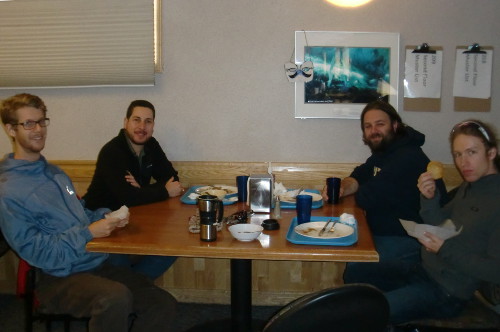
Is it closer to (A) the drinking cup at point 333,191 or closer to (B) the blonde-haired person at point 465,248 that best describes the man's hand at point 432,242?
(B) the blonde-haired person at point 465,248

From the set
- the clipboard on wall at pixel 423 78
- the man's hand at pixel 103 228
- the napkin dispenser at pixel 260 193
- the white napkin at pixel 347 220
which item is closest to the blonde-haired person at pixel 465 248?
the white napkin at pixel 347 220

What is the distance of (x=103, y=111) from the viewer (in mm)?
3285

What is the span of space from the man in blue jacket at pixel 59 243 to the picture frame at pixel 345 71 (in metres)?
1.64

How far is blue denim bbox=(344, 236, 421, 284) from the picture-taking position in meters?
2.34

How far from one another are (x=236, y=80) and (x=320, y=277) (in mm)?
1497

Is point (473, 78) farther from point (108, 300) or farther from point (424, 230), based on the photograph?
point (108, 300)

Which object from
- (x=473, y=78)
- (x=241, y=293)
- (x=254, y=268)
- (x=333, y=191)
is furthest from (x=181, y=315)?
(x=473, y=78)

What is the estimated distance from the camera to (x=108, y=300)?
189cm

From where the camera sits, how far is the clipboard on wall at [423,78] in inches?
119

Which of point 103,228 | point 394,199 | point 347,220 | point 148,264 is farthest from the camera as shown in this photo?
point 148,264

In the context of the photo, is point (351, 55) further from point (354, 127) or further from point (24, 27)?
point (24, 27)

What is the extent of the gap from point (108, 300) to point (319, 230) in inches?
36.5

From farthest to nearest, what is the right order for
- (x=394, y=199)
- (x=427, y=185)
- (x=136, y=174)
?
(x=136, y=174) → (x=394, y=199) → (x=427, y=185)

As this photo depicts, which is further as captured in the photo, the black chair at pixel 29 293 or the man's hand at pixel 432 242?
the black chair at pixel 29 293
